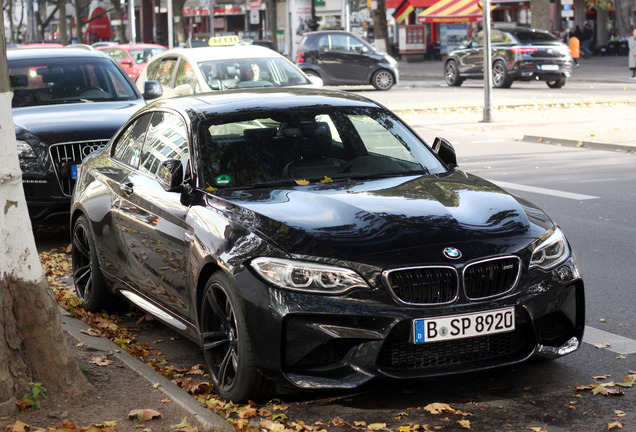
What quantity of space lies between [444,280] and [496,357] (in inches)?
19.3

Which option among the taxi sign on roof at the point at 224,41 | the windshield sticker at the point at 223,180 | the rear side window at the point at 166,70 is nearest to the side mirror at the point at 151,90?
the rear side window at the point at 166,70

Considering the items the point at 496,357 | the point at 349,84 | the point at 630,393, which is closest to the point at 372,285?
the point at 496,357

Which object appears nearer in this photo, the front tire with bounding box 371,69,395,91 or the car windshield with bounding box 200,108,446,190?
the car windshield with bounding box 200,108,446,190

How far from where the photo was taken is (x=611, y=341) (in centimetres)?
649

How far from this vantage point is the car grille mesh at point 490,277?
5.16 metres

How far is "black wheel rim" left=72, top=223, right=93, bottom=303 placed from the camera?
25.5ft

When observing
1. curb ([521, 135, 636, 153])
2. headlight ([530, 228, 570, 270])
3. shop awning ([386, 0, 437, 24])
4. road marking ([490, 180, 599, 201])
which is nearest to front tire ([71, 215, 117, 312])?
headlight ([530, 228, 570, 270])

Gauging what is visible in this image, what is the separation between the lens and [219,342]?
5.59m

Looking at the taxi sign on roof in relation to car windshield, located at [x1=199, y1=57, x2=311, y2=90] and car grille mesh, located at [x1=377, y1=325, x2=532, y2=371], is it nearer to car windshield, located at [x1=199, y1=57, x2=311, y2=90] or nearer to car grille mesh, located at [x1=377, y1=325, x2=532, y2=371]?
car windshield, located at [x1=199, y1=57, x2=311, y2=90]

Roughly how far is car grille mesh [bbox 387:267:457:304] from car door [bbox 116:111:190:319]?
1.34m

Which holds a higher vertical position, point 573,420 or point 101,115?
point 101,115

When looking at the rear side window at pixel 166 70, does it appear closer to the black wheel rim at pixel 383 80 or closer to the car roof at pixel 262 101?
the car roof at pixel 262 101

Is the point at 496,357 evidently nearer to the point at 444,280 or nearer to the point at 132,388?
the point at 444,280

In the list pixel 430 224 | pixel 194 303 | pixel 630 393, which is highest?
pixel 430 224
